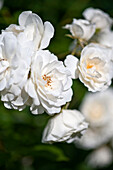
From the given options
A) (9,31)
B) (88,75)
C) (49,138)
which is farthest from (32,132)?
(9,31)

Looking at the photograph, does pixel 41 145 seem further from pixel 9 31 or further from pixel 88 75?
pixel 9 31

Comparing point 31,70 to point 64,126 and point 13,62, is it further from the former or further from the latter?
point 64,126

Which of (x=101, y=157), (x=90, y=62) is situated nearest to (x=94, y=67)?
(x=90, y=62)

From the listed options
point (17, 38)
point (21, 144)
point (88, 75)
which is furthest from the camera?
point (21, 144)

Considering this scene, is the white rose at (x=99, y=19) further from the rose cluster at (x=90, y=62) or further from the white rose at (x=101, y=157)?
the white rose at (x=101, y=157)

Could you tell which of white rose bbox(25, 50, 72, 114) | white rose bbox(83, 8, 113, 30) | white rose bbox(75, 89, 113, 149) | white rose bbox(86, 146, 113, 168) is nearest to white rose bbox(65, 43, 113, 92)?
white rose bbox(25, 50, 72, 114)

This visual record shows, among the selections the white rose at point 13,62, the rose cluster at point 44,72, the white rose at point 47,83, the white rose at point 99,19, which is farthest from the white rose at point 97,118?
the white rose at point 13,62
